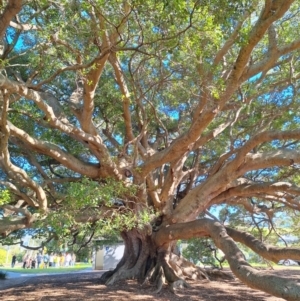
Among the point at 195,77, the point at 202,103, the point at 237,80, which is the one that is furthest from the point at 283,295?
the point at 195,77

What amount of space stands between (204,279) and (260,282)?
5803mm

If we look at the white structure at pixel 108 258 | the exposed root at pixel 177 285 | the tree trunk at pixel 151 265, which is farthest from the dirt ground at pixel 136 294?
the white structure at pixel 108 258

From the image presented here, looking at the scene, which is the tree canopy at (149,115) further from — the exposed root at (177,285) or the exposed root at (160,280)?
the exposed root at (177,285)

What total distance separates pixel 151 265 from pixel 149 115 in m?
3.95

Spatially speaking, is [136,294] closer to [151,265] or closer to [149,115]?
[151,265]

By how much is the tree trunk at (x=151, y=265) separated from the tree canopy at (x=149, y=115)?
0.04 m

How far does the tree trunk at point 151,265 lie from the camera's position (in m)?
8.39

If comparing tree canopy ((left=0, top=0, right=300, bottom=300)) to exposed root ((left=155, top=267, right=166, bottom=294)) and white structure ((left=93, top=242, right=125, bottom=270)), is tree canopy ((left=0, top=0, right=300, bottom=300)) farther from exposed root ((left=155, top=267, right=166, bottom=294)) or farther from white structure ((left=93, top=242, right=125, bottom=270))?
white structure ((left=93, top=242, right=125, bottom=270))

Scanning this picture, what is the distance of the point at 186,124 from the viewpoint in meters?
10.7

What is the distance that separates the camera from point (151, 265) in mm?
8945

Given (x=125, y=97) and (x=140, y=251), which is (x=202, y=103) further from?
(x=140, y=251)

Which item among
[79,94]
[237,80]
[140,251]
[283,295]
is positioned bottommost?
[283,295]

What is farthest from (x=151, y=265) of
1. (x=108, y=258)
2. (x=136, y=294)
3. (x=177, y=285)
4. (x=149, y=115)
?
(x=108, y=258)

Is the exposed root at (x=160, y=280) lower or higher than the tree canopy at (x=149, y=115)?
lower
